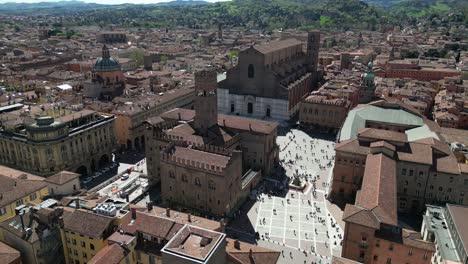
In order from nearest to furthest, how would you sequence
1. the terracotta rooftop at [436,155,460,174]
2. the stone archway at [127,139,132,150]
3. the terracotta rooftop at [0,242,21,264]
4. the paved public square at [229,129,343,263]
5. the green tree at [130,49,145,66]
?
1. the terracotta rooftop at [0,242,21,264]
2. the paved public square at [229,129,343,263]
3. the terracotta rooftop at [436,155,460,174]
4. the stone archway at [127,139,132,150]
5. the green tree at [130,49,145,66]

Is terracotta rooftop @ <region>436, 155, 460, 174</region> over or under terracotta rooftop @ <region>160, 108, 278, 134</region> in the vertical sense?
under

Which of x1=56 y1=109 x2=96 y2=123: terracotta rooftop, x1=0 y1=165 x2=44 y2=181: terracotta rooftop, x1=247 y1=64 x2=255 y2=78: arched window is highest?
x1=247 y1=64 x2=255 y2=78: arched window

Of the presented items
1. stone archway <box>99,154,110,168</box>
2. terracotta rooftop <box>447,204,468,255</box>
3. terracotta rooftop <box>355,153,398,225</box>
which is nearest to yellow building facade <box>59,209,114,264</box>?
terracotta rooftop <box>355,153,398,225</box>

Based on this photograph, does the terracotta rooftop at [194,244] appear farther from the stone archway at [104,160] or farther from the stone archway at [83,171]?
the stone archway at [104,160]

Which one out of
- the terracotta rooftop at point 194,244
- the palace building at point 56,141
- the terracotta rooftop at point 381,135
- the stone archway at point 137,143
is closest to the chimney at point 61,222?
the terracotta rooftop at point 194,244

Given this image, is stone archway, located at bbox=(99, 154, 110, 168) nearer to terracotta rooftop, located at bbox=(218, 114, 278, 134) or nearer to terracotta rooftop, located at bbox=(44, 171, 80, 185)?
terracotta rooftop, located at bbox=(44, 171, 80, 185)

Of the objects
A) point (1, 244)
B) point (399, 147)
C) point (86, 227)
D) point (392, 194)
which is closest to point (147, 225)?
point (86, 227)
